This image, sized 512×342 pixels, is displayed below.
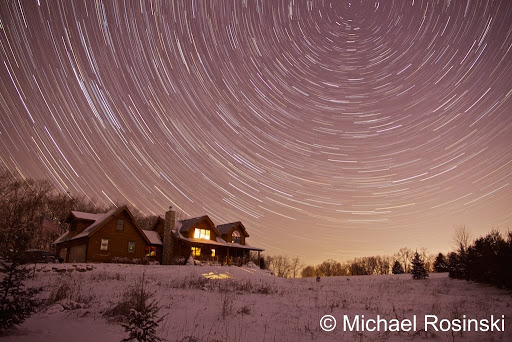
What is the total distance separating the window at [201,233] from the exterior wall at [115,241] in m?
7.43

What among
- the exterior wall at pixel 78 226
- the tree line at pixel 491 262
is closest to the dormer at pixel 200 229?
the exterior wall at pixel 78 226

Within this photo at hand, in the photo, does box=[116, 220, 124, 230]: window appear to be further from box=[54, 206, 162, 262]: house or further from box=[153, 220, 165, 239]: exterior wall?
box=[153, 220, 165, 239]: exterior wall

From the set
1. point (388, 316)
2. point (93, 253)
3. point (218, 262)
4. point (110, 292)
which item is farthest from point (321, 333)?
point (218, 262)

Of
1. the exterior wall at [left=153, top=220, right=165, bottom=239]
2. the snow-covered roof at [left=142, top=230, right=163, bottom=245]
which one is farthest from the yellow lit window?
the exterior wall at [left=153, top=220, right=165, bottom=239]

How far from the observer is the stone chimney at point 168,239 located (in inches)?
1638

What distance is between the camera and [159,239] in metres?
44.1

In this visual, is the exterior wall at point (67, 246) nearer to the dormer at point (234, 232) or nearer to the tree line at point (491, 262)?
the dormer at point (234, 232)

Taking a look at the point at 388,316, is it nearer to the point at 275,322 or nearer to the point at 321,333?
the point at 321,333

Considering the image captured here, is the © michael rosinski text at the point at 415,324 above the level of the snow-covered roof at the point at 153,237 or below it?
below

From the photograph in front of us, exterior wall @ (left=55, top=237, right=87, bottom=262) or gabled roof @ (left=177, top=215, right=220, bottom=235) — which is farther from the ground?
gabled roof @ (left=177, top=215, right=220, bottom=235)

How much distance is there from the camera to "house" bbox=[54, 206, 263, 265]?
117 ft
